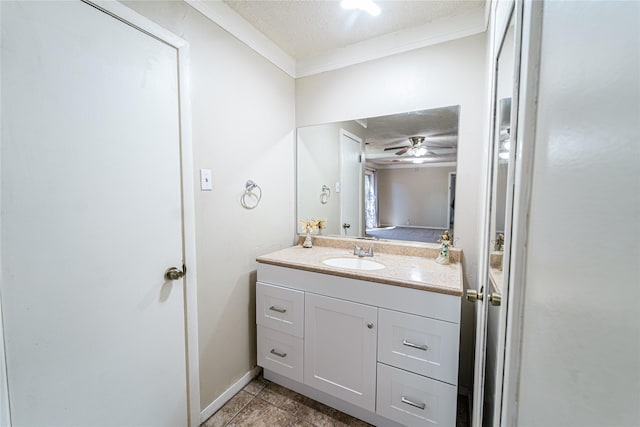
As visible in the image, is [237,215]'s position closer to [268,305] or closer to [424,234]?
[268,305]

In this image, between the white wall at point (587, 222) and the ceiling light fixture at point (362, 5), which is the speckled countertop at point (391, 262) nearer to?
the white wall at point (587, 222)

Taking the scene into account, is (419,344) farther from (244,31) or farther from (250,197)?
(244,31)

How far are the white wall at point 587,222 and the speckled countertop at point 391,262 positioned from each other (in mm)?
900

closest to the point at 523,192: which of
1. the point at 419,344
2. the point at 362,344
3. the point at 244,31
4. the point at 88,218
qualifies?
the point at 419,344

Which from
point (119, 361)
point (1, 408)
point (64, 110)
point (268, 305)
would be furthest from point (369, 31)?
point (1, 408)

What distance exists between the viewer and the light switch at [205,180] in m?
1.43

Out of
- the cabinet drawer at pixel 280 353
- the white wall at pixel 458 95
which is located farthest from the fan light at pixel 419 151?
the cabinet drawer at pixel 280 353

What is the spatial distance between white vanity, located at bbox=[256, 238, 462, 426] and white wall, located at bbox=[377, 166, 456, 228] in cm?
21

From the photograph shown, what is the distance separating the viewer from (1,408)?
0.81 metres

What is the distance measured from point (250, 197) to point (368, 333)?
110 cm

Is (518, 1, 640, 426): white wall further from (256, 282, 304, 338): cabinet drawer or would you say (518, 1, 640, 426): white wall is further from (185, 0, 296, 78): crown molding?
(185, 0, 296, 78): crown molding

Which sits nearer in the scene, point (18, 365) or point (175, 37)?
point (18, 365)

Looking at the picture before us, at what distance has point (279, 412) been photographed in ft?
5.08

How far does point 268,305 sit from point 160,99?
1.30 m
